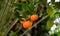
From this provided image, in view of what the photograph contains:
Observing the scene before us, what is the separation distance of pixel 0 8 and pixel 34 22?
0.20 m

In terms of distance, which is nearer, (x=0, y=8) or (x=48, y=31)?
(x=0, y=8)

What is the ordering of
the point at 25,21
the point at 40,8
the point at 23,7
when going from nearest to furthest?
the point at 23,7 → the point at 25,21 → the point at 40,8

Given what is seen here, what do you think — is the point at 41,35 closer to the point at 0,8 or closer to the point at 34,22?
the point at 34,22

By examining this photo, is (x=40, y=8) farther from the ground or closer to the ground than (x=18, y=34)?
farther from the ground

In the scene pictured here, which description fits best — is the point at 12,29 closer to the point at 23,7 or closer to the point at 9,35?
the point at 9,35

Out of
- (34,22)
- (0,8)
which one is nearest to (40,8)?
(34,22)

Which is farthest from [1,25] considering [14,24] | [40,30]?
[40,30]

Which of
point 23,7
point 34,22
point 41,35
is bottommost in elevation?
point 41,35

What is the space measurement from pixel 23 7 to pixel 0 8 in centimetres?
21

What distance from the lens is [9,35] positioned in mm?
843

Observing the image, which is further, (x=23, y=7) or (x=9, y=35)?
(x=9, y=35)

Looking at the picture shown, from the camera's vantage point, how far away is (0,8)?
2.69ft

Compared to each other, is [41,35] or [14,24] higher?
[14,24]

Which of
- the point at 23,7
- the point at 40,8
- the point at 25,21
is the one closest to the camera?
the point at 23,7
